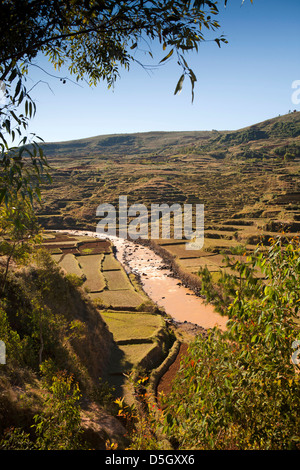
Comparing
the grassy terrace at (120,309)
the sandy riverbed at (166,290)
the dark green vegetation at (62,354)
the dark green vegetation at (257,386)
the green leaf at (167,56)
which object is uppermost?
the green leaf at (167,56)

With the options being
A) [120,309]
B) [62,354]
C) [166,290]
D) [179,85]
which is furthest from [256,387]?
[166,290]

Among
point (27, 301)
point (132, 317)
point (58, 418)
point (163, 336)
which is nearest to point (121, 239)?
point (132, 317)

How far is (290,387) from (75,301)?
1700 cm

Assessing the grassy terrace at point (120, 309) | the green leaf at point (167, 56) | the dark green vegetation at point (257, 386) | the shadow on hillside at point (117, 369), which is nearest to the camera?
the green leaf at point (167, 56)

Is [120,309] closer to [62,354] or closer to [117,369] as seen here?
[117,369]

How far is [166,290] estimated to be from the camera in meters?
38.2

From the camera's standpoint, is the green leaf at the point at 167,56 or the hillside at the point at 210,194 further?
the hillside at the point at 210,194

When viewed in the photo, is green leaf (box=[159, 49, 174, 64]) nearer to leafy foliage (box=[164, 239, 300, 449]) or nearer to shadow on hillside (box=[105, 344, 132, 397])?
leafy foliage (box=[164, 239, 300, 449])

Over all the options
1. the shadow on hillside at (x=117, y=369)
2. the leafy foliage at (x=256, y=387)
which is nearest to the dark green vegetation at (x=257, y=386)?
the leafy foliage at (x=256, y=387)

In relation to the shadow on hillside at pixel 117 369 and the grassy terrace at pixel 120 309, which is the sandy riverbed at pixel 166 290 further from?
the shadow on hillside at pixel 117 369

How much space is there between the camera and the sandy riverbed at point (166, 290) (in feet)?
101

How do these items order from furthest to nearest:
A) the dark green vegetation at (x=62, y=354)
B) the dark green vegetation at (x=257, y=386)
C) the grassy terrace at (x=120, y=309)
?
the grassy terrace at (x=120, y=309)
the dark green vegetation at (x=62, y=354)
the dark green vegetation at (x=257, y=386)

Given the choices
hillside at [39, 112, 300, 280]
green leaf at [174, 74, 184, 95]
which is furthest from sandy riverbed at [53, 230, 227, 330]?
green leaf at [174, 74, 184, 95]
